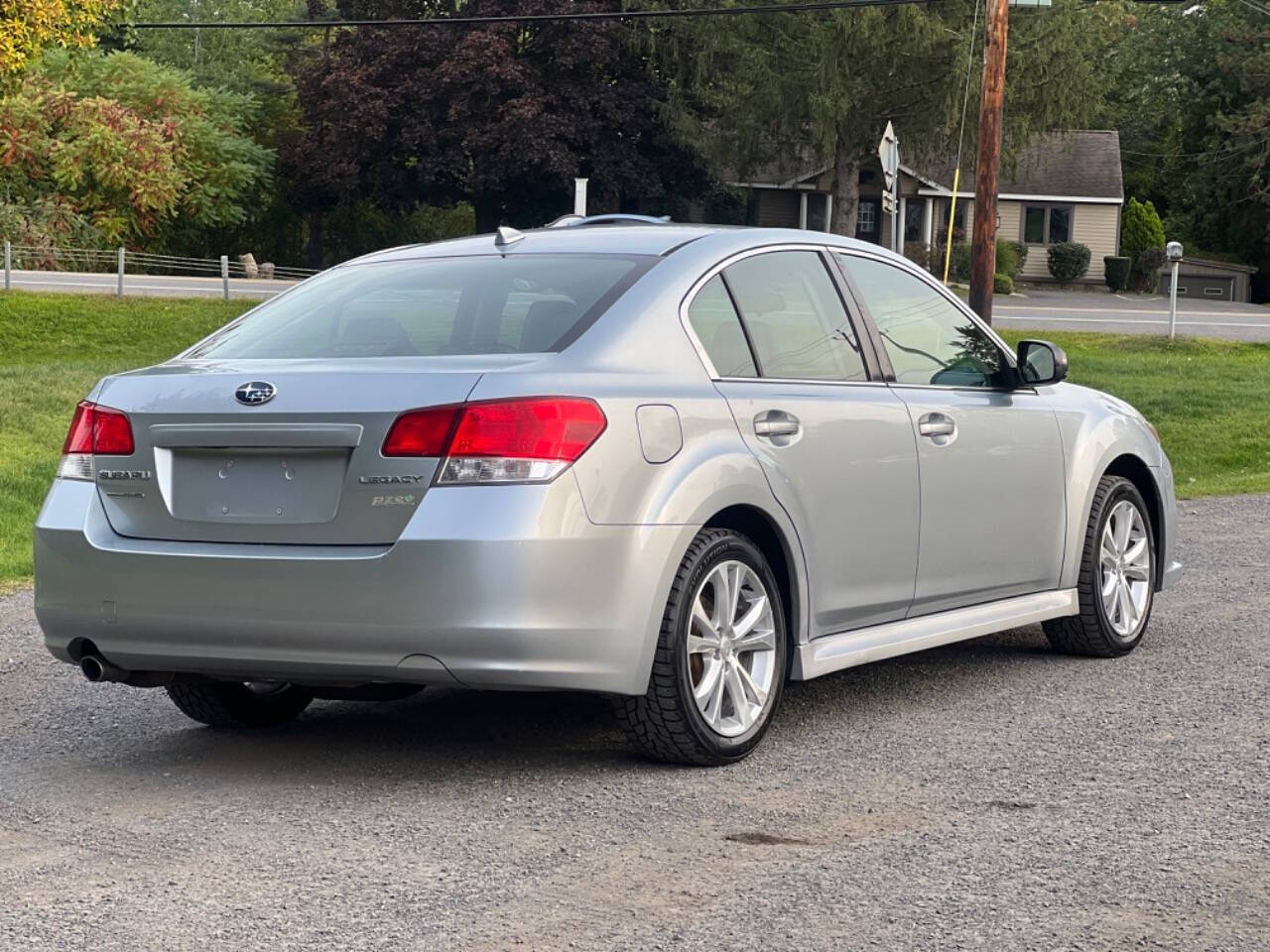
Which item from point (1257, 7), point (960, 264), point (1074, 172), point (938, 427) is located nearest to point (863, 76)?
point (960, 264)

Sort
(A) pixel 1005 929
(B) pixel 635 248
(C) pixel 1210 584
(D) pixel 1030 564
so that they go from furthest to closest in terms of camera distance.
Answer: (C) pixel 1210 584 → (D) pixel 1030 564 → (B) pixel 635 248 → (A) pixel 1005 929

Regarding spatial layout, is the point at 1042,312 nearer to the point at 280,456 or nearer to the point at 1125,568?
the point at 1125,568

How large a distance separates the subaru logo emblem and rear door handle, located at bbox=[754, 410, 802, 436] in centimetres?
147

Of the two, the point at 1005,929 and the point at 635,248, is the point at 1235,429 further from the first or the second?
the point at 1005,929

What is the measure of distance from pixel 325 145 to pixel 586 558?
48.7m

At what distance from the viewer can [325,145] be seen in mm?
52594

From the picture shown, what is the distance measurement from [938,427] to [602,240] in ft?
4.44

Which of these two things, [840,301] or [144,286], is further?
[144,286]

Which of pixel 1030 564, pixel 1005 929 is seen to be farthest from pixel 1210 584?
pixel 1005 929

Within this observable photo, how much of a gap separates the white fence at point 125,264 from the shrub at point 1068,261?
79.1 ft

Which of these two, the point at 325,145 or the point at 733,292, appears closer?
the point at 733,292

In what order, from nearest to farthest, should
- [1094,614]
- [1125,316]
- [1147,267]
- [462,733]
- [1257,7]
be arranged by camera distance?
[462,733] → [1094,614] → [1125,316] → [1147,267] → [1257,7]

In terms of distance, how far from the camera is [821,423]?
6324mm

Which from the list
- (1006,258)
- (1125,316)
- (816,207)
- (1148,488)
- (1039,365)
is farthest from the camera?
(816,207)
